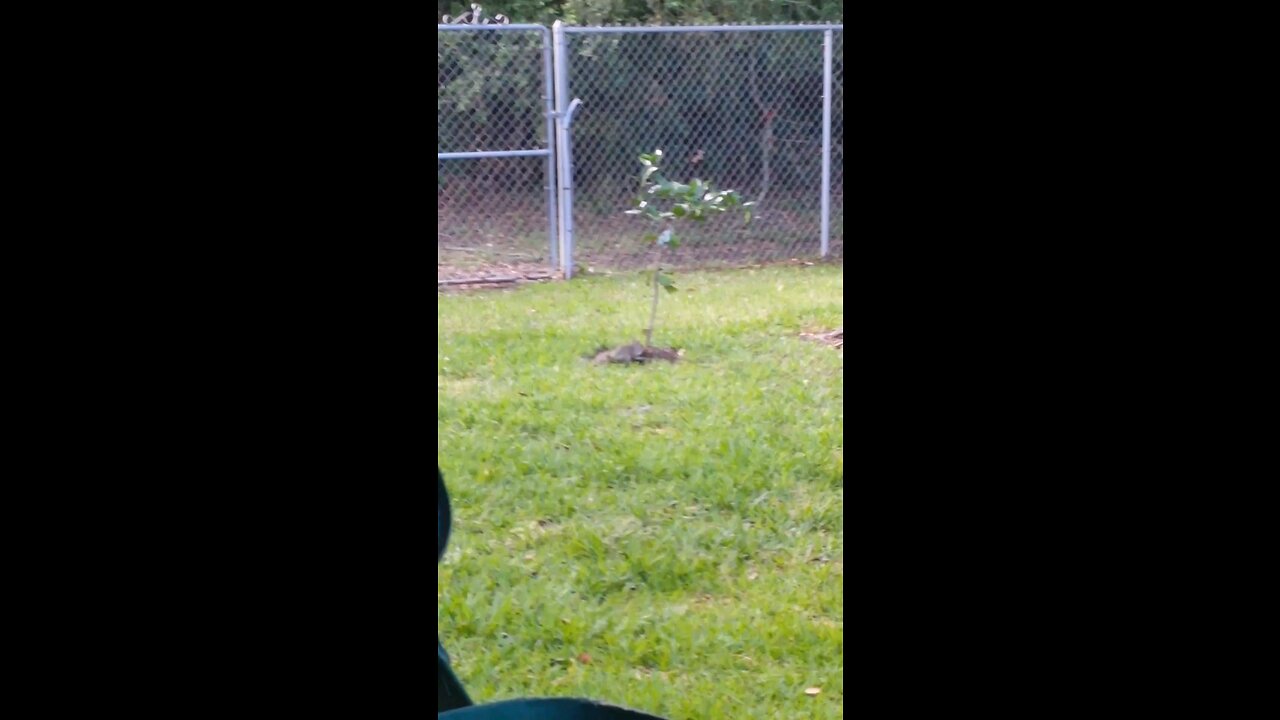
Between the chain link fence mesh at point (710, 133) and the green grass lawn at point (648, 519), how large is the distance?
7.40ft

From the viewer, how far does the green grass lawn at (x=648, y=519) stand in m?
2.77

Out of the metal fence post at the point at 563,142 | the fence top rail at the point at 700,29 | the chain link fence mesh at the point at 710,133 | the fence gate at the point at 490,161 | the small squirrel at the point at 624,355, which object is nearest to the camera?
the small squirrel at the point at 624,355

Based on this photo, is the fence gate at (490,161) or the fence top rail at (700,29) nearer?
the fence top rail at (700,29)

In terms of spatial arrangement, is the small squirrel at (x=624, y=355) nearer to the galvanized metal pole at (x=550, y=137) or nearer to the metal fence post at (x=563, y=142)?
the metal fence post at (x=563, y=142)

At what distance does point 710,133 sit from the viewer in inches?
338

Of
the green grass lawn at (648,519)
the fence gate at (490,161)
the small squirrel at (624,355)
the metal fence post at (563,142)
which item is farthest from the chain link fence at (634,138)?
the small squirrel at (624,355)

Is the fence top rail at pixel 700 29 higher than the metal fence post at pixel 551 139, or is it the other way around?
the fence top rail at pixel 700 29

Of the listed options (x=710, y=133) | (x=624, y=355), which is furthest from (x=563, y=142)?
(x=624, y=355)
